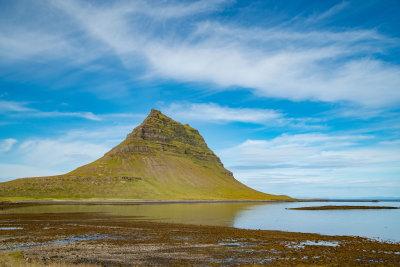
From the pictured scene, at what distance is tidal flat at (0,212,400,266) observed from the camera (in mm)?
25172

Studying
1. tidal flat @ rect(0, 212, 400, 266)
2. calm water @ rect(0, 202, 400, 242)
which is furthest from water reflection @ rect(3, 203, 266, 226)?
tidal flat @ rect(0, 212, 400, 266)

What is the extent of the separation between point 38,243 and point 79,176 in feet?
586

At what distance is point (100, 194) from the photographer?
182 m

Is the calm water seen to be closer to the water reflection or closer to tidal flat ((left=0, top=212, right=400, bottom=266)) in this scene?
the water reflection

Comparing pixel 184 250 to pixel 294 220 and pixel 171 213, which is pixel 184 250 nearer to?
pixel 294 220

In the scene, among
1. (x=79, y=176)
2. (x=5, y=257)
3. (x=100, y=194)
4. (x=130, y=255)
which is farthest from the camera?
(x=79, y=176)

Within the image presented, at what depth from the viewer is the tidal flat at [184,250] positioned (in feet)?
82.6

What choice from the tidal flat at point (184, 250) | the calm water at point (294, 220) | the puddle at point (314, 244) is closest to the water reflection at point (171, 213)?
the calm water at point (294, 220)

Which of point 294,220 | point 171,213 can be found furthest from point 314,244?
point 171,213

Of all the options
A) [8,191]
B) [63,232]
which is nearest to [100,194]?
[8,191]

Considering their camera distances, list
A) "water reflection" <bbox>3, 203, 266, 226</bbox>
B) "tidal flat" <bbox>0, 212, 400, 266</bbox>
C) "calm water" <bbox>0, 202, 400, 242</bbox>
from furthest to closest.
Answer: "water reflection" <bbox>3, 203, 266, 226</bbox>, "calm water" <bbox>0, 202, 400, 242</bbox>, "tidal flat" <bbox>0, 212, 400, 266</bbox>

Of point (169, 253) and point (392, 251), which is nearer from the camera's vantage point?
point (169, 253)

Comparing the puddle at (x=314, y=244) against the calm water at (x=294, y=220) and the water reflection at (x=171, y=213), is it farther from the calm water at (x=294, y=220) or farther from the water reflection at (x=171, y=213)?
the water reflection at (x=171, y=213)

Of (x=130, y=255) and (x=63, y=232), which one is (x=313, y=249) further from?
(x=63, y=232)
